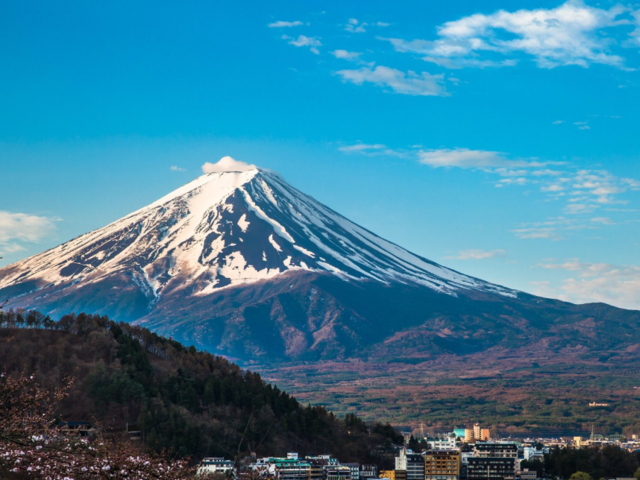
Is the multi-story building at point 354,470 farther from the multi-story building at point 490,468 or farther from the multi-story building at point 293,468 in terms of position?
the multi-story building at point 490,468

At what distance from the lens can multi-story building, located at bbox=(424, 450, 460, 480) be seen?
70.7 metres

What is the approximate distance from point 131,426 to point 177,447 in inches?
168

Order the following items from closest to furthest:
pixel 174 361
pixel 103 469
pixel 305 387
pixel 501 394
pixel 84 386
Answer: pixel 103 469, pixel 84 386, pixel 174 361, pixel 501 394, pixel 305 387

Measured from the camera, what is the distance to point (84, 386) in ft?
214

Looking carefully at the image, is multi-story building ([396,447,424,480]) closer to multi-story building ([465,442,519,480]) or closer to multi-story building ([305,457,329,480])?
multi-story building ([465,442,519,480])

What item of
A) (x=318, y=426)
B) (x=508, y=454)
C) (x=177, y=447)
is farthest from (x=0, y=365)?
(x=508, y=454)

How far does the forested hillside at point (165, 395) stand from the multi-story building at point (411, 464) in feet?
9.77

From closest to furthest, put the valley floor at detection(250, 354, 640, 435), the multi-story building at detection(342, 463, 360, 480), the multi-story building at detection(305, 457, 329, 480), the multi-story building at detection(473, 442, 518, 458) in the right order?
the multi-story building at detection(305, 457, 329, 480) → the multi-story building at detection(342, 463, 360, 480) → the multi-story building at detection(473, 442, 518, 458) → the valley floor at detection(250, 354, 640, 435)

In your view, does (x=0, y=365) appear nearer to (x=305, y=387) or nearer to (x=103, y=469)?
(x=103, y=469)

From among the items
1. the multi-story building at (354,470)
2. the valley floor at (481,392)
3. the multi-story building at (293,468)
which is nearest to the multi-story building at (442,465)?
the multi-story building at (354,470)

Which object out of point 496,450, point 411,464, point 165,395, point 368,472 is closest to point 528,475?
point 411,464

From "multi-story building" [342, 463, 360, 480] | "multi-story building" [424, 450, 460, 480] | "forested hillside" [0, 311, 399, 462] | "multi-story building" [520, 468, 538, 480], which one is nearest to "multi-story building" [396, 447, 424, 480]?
"multi-story building" [424, 450, 460, 480]

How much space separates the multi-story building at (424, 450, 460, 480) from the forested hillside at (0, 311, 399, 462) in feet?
15.7

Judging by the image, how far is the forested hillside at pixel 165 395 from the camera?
205ft
